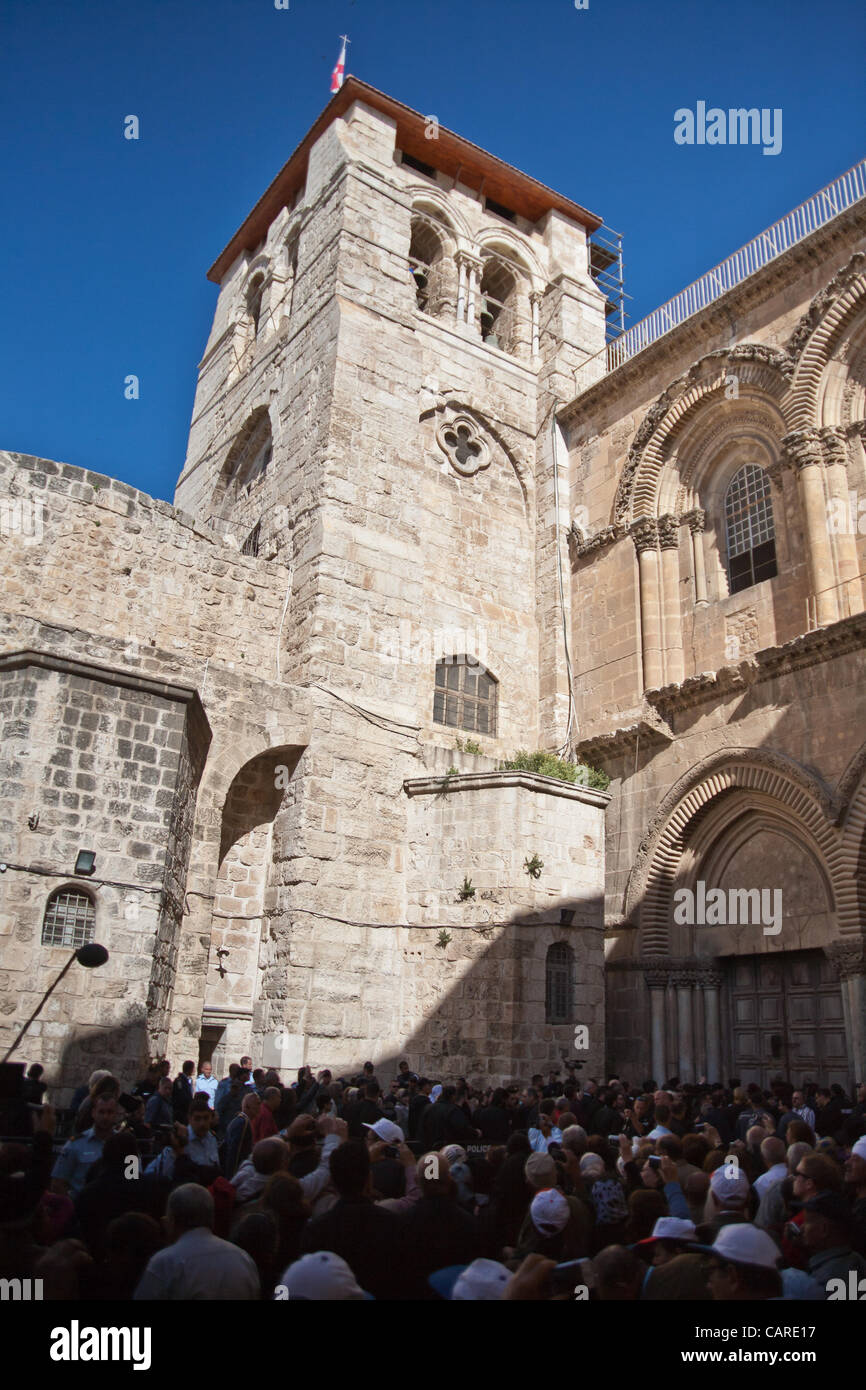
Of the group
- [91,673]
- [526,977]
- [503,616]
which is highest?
[503,616]

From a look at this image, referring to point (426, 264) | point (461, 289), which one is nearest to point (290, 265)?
point (426, 264)

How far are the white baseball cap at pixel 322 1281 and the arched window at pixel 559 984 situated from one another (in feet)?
35.9

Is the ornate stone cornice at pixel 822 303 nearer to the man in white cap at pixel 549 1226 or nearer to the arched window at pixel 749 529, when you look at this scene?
the arched window at pixel 749 529

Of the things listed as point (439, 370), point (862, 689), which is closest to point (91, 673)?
point (862, 689)

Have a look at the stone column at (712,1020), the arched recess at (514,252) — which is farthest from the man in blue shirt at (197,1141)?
the arched recess at (514,252)

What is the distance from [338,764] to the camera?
1548 cm

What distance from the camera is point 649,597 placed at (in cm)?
1780

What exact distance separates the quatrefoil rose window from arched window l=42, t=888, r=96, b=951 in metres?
12.1

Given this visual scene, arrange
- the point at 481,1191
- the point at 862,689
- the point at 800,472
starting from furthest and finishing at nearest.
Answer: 1. the point at 800,472
2. the point at 862,689
3. the point at 481,1191

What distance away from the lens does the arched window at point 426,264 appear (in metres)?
22.5

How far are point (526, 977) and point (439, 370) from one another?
1237 cm

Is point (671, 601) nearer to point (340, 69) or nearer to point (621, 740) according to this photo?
point (621, 740)
